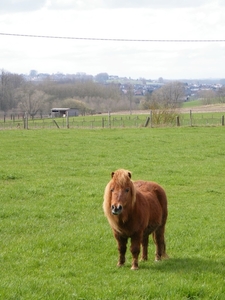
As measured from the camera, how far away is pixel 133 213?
7965mm

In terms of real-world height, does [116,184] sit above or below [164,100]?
below

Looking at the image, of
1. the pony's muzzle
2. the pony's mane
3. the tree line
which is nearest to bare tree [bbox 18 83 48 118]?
→ the tree line

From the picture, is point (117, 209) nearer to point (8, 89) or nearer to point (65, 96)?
point (8, 89)

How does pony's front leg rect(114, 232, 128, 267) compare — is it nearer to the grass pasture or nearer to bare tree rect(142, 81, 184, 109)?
the grass pasture

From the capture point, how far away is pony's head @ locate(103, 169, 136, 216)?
743 cm

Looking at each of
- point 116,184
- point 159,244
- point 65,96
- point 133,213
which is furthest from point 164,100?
point 65,96

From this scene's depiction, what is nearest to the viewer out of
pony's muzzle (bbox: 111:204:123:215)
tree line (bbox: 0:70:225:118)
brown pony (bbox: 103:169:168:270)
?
pony's muzzle (bbox: 111:204:123:215)

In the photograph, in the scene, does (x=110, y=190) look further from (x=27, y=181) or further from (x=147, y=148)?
(x=147, y=148)

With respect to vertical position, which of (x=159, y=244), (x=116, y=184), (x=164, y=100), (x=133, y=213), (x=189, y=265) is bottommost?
(x=189, y=265)

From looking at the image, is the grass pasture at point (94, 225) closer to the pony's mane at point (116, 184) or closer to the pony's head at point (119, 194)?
the pony's mane at point (116, 184)

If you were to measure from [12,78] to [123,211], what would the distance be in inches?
3983

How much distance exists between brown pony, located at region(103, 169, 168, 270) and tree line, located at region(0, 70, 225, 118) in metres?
69.9

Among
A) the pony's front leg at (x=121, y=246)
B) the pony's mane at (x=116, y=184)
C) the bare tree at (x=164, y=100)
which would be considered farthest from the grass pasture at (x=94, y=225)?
the bare tree at (x=164, y=100)

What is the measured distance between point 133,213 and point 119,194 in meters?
0.58
